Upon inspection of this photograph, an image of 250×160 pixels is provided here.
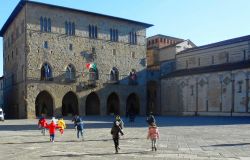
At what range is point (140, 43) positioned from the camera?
47938mm

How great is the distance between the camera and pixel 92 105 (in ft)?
149

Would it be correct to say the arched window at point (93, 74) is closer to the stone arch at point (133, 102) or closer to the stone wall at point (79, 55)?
the stone wall at point (79, 55)

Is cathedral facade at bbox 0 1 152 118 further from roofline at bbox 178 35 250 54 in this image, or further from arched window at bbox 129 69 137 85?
roofline at bbox 178 35 250 54

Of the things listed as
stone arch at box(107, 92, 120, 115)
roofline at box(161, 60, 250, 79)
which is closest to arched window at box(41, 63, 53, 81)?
stone arch at box(107, 92, 120, 115)

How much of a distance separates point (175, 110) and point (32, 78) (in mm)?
20403

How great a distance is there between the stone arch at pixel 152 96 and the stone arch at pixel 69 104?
1290 cm

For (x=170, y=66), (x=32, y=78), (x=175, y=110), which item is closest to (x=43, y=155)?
(x=32, y=78)

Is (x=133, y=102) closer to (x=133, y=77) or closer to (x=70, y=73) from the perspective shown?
(x=133, y=77)

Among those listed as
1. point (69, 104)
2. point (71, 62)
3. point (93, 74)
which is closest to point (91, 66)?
point (93, 74)

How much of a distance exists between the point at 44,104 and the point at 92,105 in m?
6.69

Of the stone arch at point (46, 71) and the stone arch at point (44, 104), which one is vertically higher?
the stone arch at point (46, 71)

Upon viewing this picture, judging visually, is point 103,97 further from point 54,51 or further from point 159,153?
point 159,153

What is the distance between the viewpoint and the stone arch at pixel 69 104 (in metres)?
43.1

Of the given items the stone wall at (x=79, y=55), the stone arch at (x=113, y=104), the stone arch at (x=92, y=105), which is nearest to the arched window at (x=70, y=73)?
the stone wall at (x=79, y=55)
